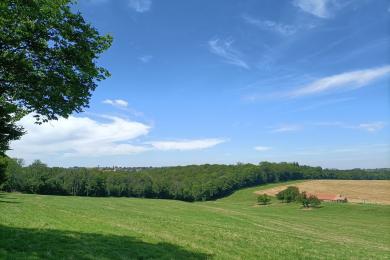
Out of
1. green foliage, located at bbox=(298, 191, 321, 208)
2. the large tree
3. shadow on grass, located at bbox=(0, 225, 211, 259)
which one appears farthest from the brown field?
the large tree

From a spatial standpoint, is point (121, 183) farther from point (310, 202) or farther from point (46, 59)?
point (46, 59)

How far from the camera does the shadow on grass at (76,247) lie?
48.1 ft

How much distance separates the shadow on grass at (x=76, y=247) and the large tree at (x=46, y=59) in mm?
5367

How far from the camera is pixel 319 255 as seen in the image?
21797mm

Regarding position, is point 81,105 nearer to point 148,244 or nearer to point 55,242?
point 55,242

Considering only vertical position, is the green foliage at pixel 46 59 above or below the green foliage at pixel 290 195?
above

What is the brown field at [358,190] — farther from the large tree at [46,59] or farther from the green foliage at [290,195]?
the large tree at [46,59]

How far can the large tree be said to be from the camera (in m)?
14.3

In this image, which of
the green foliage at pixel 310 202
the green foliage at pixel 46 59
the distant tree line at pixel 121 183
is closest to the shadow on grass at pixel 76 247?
the green foliage at pixel 46 59

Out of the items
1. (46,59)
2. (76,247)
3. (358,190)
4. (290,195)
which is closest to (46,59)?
(46,59)

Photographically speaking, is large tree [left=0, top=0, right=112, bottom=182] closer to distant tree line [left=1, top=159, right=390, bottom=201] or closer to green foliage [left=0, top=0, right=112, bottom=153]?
green foliage [left=0, top=0, right=112, bottom=153]

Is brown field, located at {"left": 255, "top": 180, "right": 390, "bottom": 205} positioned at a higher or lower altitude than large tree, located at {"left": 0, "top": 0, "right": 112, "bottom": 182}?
lower

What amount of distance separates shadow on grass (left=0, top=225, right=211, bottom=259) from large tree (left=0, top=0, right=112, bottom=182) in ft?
17.6

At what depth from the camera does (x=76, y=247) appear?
16.5 meters
